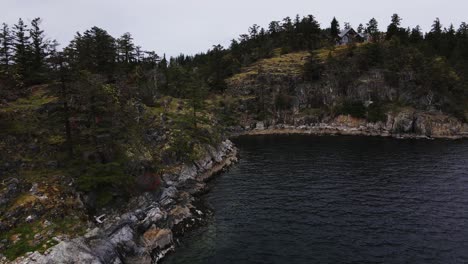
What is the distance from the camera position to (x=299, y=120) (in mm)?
112625

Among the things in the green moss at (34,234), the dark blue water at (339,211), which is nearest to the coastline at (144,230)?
the green moss at (34,234)

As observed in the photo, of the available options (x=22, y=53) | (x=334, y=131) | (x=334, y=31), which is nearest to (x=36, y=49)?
(x=22, y=53)

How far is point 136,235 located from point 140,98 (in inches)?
1565

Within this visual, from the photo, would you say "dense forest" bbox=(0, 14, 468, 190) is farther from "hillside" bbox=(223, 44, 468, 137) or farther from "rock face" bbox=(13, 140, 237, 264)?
"rock face" bbox=(13, 140, 237, 264)

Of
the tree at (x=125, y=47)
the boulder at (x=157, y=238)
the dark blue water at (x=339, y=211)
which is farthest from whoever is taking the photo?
the tree at (x=125, y=47)

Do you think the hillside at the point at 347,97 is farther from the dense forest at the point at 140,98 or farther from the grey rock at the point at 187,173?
the grey rock at the point at 187,173

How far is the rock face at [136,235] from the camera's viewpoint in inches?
1030

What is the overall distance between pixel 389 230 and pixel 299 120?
80.3 m

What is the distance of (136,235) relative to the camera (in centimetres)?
3206

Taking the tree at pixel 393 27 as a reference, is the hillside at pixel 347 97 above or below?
below

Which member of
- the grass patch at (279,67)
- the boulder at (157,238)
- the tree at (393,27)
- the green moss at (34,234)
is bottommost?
the boulder at (157,238)

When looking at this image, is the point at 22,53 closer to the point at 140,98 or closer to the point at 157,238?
the point at 140,98

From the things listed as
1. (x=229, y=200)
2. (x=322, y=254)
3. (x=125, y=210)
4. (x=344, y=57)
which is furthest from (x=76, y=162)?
(x=344, y=57)

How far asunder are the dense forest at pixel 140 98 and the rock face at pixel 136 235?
3283 mm
